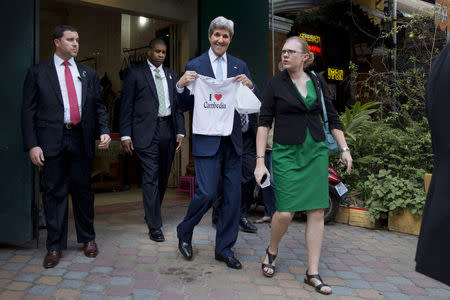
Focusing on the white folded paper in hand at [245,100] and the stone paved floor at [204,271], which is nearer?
the stone paved floor at [204,271]

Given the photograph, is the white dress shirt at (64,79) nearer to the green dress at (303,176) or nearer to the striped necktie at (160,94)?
the striped necktie at (160,94)

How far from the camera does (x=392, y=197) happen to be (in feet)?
17.4

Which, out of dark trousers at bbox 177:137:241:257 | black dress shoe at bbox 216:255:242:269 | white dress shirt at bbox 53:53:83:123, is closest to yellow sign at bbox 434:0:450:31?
dark trousers at bbox 177:137:241:257

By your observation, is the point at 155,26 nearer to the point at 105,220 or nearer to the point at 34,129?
the point at 105,220

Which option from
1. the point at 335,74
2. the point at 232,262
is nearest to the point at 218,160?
the point at 232,262

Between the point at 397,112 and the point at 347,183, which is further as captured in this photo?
the point at 397,112

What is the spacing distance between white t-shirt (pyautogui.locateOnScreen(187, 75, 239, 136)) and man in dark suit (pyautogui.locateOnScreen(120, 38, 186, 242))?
1.00 meters

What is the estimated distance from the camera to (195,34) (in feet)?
25.7

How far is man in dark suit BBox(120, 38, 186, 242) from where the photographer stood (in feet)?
15.3

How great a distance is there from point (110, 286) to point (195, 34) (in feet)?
18.3

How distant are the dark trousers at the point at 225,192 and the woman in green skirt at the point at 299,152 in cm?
47

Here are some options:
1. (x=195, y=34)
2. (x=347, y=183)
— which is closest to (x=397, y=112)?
(x=347, y=183)

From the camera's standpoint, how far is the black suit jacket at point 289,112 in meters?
3.39

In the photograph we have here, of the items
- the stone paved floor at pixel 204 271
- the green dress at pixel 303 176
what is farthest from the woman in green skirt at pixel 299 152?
the stone paved floor at pixel 204 271
